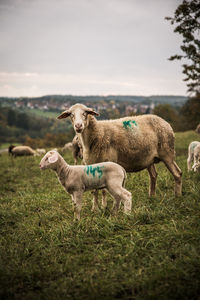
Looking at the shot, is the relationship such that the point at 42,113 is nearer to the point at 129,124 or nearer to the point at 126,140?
the point at 129,124

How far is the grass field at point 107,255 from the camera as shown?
2586mm

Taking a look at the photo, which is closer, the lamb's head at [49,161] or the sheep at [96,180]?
the sheep at [96,180]

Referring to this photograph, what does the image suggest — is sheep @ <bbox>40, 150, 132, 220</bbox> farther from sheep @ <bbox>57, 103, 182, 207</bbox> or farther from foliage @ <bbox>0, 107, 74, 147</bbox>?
foliage @ <bbox>0, 107, 74, 147</bbox>

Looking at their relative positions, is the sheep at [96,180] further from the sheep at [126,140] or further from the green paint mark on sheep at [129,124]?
the green paint mark on sheep at [129,124]

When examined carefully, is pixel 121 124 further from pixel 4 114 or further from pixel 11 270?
pixel 4 114

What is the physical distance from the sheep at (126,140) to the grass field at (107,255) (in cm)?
93

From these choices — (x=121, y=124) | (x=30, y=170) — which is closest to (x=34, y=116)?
(x=30, y=170)

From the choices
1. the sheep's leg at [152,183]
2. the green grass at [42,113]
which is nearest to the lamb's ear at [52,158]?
the sheep's leg at [152,183]

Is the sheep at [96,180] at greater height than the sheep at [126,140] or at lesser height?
lesser

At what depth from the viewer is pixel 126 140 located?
18.1 ft

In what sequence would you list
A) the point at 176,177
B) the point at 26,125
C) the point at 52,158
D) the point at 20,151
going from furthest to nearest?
the point at 26,125 < the point at 20,151 < the point at 176,177 < the point at 52,158

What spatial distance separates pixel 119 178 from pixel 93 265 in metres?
1.81

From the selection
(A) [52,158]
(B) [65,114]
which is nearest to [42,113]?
(B) [65,114]

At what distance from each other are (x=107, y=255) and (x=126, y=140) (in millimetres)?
2785
